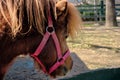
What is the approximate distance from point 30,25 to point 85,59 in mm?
5293

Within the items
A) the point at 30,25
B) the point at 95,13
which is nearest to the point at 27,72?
the point at 30,25

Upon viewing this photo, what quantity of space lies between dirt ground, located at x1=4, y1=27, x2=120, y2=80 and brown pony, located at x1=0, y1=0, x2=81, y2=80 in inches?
42.4

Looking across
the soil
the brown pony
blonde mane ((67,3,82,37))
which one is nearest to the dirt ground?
the soil

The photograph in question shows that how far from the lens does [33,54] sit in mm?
2229

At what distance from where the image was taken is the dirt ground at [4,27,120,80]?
477 cm

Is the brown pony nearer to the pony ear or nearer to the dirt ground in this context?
the pony ear

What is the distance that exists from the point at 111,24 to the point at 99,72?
12057mm

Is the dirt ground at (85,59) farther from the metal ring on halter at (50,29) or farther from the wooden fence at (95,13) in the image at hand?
the wooden fence at (95,13)

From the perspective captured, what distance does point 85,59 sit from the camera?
7.32 metres

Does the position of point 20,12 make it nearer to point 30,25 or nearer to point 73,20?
point 30,25

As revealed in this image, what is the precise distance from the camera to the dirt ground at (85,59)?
4772 millimetres

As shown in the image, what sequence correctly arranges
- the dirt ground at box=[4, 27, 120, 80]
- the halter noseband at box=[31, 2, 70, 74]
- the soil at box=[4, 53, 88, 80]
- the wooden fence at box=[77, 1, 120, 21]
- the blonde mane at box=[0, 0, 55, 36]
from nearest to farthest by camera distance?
1. the blonde mane at box=[0, 0, 55, 36]
2. the halter noseband at box=[31, 2, 70, 74]
3. the soil at box=[4, 53, 88, 80]
4. the dirt ground at box=[4, 27, 120, 80]
5. the wooden fence at box=[77, 1, 120, 21]

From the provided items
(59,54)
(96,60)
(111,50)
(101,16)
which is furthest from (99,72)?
(101,16)

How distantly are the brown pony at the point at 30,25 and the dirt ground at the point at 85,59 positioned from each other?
108 cm
